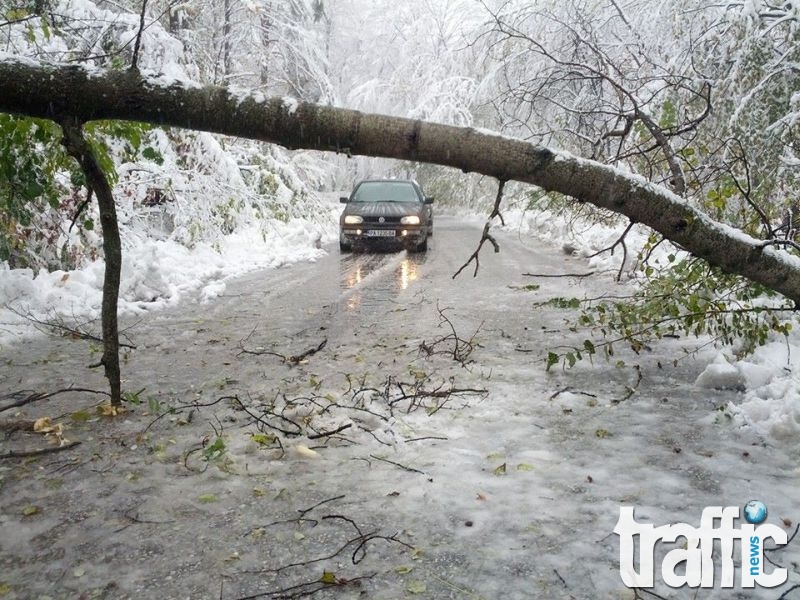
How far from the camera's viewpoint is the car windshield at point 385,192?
14.8 meters

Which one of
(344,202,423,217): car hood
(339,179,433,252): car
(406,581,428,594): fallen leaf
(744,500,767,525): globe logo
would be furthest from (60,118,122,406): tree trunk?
(344,202,423,217): car hood

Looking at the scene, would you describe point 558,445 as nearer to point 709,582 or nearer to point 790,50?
point 709,582

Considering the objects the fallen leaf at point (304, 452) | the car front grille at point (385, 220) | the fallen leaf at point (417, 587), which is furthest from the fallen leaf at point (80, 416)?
the car front grille at point (385, 220)

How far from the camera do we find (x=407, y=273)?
10359mm

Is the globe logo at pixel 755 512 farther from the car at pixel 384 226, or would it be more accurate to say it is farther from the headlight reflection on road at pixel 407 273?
the car at pixel 384 226

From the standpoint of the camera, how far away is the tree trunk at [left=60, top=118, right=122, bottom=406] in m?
3.22

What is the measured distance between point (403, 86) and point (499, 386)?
26.4 m

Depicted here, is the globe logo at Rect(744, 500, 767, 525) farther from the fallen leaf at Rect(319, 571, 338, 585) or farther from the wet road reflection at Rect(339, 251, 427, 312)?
the wet road reflection at Rect(339, 251, 427, 312)

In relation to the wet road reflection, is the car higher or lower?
higher

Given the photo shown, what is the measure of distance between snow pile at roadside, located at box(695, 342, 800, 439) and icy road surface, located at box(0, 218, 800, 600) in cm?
12

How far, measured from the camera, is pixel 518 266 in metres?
11.2

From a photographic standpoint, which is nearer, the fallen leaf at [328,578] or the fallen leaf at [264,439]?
the fallen leaf at [328,578]

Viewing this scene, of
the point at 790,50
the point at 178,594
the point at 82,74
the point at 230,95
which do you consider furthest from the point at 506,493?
the point at 790,50

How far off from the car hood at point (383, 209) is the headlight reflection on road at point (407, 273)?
183cm
